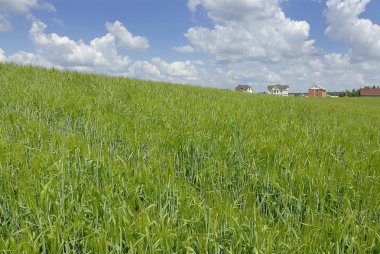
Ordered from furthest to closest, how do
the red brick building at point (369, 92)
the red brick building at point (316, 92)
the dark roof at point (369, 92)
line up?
the red brick building at point (316, 92), the dark roof at point (369, 92), the red brick building at point (369, 92)

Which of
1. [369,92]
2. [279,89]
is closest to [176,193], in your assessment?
[369,92]

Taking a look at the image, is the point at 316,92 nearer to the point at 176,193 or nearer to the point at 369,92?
the point at 369,92

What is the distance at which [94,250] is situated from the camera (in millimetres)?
2043

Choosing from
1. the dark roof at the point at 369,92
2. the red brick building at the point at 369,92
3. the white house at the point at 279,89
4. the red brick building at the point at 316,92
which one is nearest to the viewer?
the red brick building at the point at 369,92

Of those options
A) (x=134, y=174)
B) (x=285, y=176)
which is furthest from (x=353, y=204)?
(x=134, y=174)

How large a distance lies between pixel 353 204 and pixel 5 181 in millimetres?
3563

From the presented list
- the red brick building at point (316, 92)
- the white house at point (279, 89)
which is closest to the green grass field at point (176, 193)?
the red brick building at point (316, 92)

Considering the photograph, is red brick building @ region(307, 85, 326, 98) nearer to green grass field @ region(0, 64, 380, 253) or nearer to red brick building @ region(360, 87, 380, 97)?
red brick building @ region(360, 87, 380, 97)

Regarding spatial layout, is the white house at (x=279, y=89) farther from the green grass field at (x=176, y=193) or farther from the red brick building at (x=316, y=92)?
the green grass field at (x=176, y=193)

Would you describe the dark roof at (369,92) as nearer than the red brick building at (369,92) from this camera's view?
No

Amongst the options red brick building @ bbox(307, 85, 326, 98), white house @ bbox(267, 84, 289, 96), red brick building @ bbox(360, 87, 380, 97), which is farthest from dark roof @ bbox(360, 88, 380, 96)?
white house @ bbox(267, 84, 289, 96)

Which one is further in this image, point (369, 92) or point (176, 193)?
point (369, 92)

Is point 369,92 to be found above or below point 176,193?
above

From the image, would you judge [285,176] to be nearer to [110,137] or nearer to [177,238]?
[177,238]
